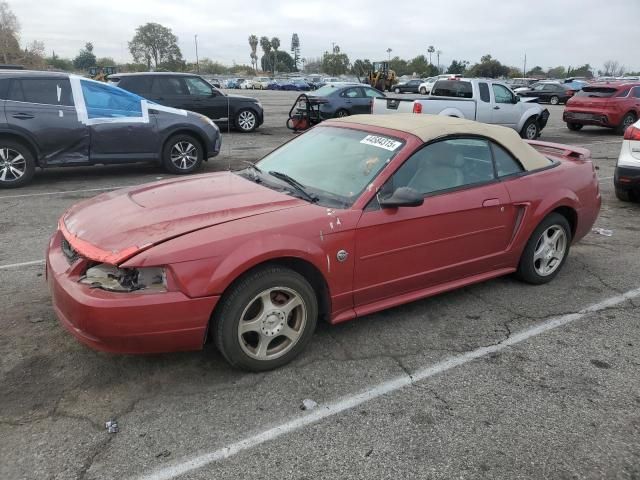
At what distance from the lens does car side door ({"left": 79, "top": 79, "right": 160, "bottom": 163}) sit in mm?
8273

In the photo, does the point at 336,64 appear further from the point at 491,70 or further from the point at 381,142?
the point at 381,142

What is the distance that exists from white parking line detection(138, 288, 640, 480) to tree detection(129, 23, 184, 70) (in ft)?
402

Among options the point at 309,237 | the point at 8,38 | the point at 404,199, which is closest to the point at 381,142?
the point at 404,199

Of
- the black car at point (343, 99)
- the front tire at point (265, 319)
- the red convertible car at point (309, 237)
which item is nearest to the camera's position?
the red convertible car at point (309, 237)

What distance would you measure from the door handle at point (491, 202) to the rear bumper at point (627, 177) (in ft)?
13.5

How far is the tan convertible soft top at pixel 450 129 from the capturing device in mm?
3939

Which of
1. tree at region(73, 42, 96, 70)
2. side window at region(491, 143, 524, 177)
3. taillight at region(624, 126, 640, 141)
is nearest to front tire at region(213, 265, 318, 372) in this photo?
side window at region(491, 143, 524, 177)

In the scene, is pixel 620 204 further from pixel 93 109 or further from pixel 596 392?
pixel 93 109

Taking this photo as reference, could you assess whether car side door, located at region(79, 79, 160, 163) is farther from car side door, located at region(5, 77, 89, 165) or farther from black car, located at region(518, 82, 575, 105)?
black car, located at region(518, 82, 575, 105)

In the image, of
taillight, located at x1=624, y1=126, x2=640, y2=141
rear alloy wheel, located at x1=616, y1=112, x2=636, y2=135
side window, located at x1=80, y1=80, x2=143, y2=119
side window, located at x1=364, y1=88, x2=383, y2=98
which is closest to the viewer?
taillight, located at x1=624, y1=126, x2=640, y2=141

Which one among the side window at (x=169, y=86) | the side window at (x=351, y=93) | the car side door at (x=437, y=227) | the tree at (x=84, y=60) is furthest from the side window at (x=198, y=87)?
the tree at (x=84, y=60)

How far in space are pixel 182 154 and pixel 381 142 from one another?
20.4 feet

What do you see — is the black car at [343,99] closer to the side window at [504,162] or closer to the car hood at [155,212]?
the side window at [504,162]

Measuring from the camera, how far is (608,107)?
16531mm
